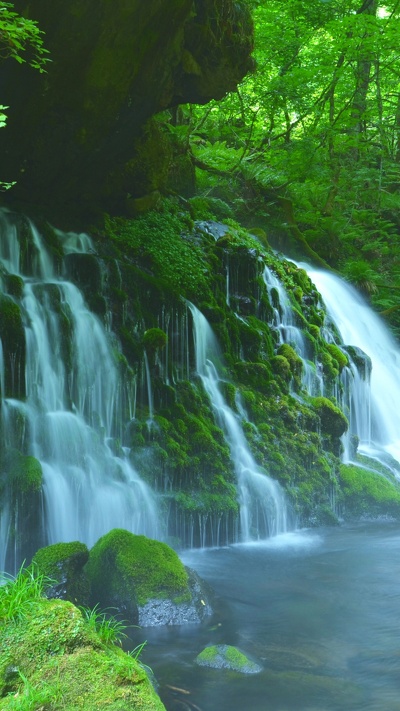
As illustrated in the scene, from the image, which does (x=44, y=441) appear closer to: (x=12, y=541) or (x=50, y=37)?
(x=12, y=541)

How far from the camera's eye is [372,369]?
14.9 meters

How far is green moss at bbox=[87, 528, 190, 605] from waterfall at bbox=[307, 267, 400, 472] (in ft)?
22.5

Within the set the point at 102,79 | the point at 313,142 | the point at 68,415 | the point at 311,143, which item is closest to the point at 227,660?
the point at 68,415

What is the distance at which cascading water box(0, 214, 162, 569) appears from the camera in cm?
772

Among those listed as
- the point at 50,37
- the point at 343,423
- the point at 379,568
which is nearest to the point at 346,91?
the point at 343,423

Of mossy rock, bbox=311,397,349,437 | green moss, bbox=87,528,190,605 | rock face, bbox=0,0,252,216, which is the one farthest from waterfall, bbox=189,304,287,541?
green moss, bbox=87,528,190,605

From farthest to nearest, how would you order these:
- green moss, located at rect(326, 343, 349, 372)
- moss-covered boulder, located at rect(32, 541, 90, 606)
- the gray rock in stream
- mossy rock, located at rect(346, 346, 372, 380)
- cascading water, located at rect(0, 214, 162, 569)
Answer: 1. mossy rock, located at rect(346, 346, 372, 380)
2. green moss, located at rect(326, 343, 349, 372)
3. cascading water, located at rect(0, 214, 162, 569)
4. the gray rock in stream
5. moss-covered boulder, located at rect(32, 541, 90, 606)

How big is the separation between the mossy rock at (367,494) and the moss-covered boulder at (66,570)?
5.62m

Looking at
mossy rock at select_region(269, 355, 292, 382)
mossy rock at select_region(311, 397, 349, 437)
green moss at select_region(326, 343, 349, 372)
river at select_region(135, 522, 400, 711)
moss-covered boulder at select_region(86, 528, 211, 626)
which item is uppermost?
green moss at select_region(326, 343, 349, 372)

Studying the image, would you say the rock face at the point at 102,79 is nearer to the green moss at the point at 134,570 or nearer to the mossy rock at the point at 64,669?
the green moss at the point at 134,570

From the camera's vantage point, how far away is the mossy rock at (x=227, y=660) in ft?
16.8

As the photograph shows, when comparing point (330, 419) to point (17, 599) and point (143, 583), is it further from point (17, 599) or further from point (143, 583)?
point (17, 599)

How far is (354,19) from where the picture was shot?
15.1 meters

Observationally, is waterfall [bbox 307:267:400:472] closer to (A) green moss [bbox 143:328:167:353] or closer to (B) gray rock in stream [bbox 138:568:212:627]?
(A) green moss [bbox 143:328:167:353]
